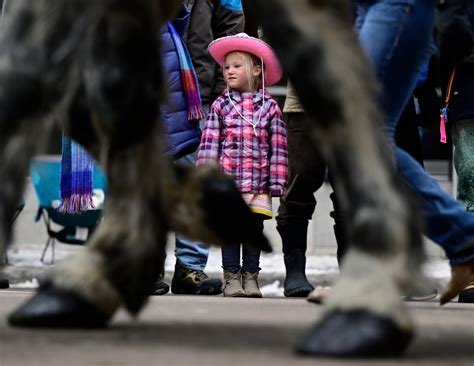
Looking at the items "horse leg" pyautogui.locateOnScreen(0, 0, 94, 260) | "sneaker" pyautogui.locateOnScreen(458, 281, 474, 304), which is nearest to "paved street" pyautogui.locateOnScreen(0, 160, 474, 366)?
"horse leg" pyautogui.locateOnScreen(0, 0, 94, 260)

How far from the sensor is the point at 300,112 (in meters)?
6.22

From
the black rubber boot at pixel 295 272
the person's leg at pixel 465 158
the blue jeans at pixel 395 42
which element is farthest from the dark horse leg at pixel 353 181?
the black rubber boot at pixel 295 272

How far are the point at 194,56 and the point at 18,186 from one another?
3791 millimetres

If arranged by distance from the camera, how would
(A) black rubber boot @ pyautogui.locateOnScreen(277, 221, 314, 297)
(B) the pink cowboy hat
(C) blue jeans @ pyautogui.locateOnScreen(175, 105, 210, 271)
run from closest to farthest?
(A) black rubber boot @ pyautogui.locateOnScreen(277, 221, 314, 297) → (C) blue jeans @ pyautogui.locateOnScreen(175, 105, 210, 271) → (B) the pink cowboy hat

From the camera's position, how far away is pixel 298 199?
6.19m

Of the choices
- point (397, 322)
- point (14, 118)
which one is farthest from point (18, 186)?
point (397, 322)

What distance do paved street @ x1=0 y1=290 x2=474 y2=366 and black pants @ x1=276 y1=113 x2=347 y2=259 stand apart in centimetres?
228

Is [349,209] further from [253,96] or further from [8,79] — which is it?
[253,96]

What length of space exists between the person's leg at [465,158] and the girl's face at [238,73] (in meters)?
1.22

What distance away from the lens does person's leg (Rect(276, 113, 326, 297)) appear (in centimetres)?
612

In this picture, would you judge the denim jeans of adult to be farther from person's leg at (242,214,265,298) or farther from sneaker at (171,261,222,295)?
sneaker at (171,261,222,295)

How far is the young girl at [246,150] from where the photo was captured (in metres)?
6.26

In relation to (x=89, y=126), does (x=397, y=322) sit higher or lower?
lower

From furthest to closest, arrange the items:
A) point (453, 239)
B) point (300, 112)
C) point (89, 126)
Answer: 1. point (300, 112)
2. point (453, 239)
3. point (89, 126)
